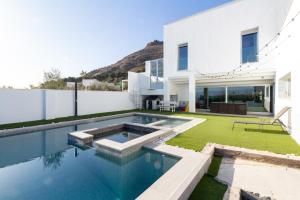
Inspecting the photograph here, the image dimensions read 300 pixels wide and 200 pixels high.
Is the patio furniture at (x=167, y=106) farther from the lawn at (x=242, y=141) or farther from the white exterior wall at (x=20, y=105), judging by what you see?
the white exterior wall at (x=20, y=105)

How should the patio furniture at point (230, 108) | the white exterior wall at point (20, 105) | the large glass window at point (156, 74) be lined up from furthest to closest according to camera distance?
1. the large glass window at point (156, 74)
2. the patio furniture at point (230, 108)
3. the white exterior wall at point (20, 105)

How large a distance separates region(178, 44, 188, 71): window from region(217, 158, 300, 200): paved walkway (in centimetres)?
1305

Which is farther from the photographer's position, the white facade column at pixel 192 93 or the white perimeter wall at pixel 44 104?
the white facade column at pixel 192 93

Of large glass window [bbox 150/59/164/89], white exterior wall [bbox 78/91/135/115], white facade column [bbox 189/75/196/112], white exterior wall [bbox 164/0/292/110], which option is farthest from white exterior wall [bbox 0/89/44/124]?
white facade column [bbox 189/75/196/112]

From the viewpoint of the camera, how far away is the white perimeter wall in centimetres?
1016

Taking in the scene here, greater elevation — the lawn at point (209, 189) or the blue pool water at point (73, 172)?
the lawn at point (209, 189)

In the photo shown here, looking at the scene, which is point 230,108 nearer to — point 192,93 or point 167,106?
point 192,93

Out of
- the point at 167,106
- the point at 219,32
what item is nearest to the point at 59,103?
the point at 167,106

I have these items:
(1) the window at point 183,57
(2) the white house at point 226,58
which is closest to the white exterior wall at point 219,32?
(2) the white house at point 226,58

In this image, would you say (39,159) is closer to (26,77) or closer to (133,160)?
(133,160)

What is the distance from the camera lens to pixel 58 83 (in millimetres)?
18000

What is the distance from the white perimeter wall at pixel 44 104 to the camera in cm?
1016

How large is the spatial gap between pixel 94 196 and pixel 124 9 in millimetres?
16237

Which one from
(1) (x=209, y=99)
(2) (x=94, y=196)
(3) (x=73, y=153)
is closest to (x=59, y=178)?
(2) (x=94, y=196)
